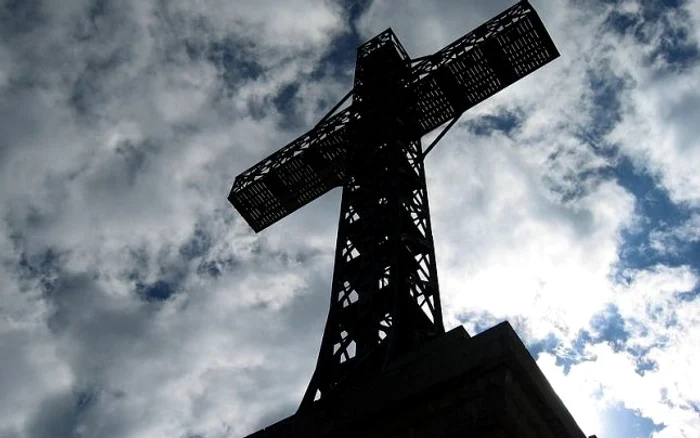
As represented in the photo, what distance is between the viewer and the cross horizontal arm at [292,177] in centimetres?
2288

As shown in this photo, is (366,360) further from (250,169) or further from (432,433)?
(250,169)

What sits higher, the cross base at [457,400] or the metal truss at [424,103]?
the metal truss at [424,103]

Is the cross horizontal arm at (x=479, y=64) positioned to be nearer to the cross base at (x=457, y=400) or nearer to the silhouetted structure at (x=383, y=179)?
the silhouetted structure at (x=383, y=179)

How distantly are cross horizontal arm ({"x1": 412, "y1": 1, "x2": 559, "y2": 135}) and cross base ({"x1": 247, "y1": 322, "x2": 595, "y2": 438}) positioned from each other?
12114mm

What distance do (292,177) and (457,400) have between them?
1462 cm

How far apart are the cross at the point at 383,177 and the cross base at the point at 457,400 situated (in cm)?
201

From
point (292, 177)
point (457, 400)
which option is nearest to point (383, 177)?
point (292, 177)

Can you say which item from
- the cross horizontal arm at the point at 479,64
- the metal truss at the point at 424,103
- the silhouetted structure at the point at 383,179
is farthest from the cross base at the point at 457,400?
the cross horizontal arm at the point at 479,64

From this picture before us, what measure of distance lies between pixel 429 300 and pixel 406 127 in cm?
716

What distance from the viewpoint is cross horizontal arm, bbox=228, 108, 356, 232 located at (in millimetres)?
22875

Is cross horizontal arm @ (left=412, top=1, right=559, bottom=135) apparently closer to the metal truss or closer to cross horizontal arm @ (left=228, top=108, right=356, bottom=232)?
the metal truss

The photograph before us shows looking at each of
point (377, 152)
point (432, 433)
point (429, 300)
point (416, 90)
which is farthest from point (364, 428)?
point (416, 90)

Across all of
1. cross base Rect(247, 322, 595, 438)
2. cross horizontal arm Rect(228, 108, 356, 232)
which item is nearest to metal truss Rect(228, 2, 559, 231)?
cross horizontal arm Rect(228, 108, 356, 232)

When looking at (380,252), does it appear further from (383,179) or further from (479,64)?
(479,64)
